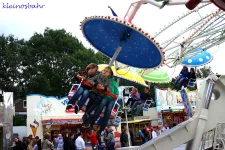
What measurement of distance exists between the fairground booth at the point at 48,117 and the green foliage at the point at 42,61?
15.6 metres

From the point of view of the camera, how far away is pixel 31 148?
578 inches

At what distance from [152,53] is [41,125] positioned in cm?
1580

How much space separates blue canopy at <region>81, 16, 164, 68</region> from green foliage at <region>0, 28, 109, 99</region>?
30.9m

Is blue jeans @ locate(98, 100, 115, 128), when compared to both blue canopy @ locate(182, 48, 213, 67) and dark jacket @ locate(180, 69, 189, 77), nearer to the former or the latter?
dark jacket @ locate(180, 69, 189, 77)

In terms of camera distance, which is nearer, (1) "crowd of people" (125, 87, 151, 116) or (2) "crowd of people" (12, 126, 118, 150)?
(2) "crowd of people" (12, 126, 118, 150)

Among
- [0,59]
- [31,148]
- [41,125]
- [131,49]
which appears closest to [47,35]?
[0,59]

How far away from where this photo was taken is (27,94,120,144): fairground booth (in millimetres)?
23031

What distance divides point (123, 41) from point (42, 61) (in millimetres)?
34985

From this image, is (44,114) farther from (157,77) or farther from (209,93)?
(209,93)

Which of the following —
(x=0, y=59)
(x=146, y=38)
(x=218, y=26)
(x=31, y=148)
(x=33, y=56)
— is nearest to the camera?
(x=146, y=38)

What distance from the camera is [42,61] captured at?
141ft

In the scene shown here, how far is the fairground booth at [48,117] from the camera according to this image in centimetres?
2303

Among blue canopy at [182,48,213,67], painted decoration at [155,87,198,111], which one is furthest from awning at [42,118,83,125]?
blue canopy at [182,48,213,67]

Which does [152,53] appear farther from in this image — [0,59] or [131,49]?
[0,59]
